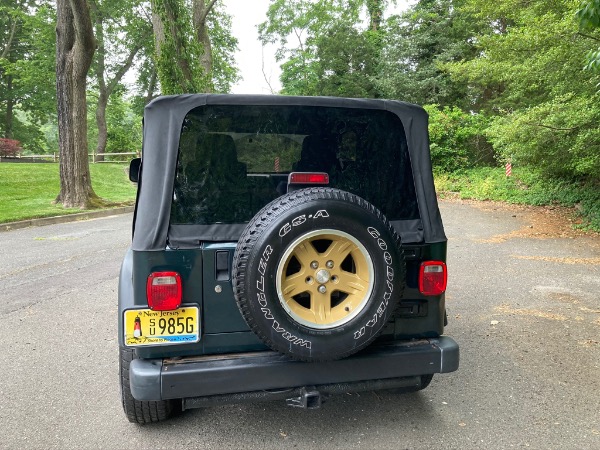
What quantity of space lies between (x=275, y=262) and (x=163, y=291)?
2.06ft

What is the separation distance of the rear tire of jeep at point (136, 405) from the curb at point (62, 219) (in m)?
10.2

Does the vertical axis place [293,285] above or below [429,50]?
below

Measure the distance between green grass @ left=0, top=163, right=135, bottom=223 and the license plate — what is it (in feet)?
35.7

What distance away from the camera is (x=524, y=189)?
16.5 meters

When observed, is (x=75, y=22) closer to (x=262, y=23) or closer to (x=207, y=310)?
(x=207, y=310)

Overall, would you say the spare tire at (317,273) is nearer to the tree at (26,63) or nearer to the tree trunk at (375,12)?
the tree at (26,63)

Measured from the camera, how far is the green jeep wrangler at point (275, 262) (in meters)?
2.30

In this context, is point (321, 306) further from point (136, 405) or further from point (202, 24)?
point (202, 24)

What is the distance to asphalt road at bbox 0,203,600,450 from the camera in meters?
2.72

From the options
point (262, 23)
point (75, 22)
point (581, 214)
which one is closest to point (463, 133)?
point (581, 214)

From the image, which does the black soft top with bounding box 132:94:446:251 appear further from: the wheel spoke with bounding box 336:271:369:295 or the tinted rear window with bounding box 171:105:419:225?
the wheel spoke with bounding box 336:271:369:295

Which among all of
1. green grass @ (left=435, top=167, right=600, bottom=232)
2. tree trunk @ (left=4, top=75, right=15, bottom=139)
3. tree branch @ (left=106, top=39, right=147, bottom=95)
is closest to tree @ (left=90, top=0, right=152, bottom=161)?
Answer: tree branch @ (left=106, top=39, right=147, bottom=95)

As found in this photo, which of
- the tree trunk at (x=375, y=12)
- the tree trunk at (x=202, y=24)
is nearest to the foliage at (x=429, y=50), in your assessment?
the tree trunk at (x=202, y=24)

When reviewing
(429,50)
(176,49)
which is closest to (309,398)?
(176,49)
